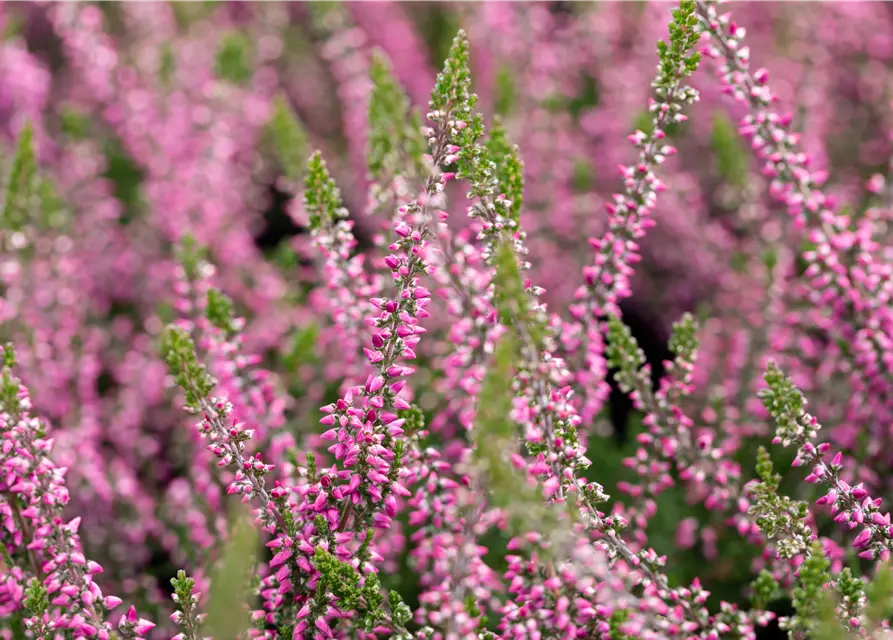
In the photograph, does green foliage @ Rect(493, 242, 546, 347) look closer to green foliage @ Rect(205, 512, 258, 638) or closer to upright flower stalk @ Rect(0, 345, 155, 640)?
green foliage @ Rect(205, 512, 258, 638)

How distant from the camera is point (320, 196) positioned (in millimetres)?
1959

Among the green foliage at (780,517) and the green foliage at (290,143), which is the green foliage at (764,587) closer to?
the green foliage at (780,517)

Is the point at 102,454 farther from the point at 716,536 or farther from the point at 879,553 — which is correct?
the point at 879,553

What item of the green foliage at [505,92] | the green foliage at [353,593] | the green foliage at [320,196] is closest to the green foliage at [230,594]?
the green foliage at [353,593]

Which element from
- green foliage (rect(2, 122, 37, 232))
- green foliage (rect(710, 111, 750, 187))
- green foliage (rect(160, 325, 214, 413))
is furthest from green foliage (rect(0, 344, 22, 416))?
green foliage (rect(710, 111, 750, 187))

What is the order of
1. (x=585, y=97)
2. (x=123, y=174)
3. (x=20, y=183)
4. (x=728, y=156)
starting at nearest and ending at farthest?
1. (x=20, y=183)
2. (x=728, y=156)
3. (x=123, y=174)
4. (x=585, y=97)

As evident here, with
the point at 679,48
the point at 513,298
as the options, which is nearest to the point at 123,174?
the point at 679,48

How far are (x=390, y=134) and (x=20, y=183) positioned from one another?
45.5 inches

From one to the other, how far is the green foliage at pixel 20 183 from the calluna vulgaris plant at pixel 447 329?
0.02 meters

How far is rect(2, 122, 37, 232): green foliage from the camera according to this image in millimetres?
2500

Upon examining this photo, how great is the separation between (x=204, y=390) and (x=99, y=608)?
52 centimetres

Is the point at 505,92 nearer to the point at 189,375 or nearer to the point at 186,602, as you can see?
the point at 189,375

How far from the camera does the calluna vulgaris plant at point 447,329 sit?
1.65m

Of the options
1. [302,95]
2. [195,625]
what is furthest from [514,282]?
[302,95]
